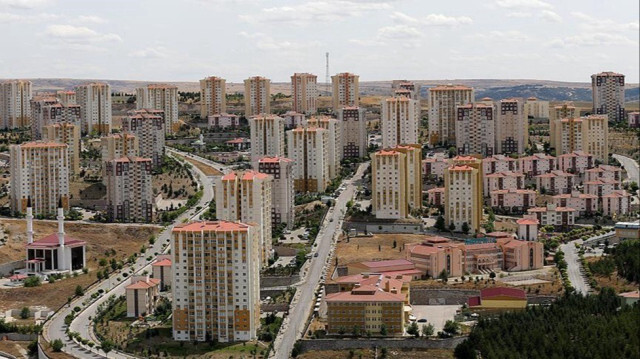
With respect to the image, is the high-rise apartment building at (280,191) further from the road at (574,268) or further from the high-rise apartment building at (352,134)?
the high-rise apartment building at (352,134)

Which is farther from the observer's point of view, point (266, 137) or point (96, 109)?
point (96, 109)

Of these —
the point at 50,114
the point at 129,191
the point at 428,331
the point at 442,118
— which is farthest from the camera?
the point at 442,118

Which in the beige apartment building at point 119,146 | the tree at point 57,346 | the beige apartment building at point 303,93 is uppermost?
the beige apartment building at point 303,93

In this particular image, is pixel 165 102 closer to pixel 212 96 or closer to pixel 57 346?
pixel 212 96

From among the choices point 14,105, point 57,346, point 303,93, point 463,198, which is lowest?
point 57,346

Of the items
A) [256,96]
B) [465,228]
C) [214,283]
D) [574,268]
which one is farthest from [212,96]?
[214,283]

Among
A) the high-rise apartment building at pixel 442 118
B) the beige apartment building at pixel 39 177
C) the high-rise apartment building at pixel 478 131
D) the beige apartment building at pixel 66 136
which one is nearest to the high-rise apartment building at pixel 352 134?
the high-rise apartment building at pixel 442 118
